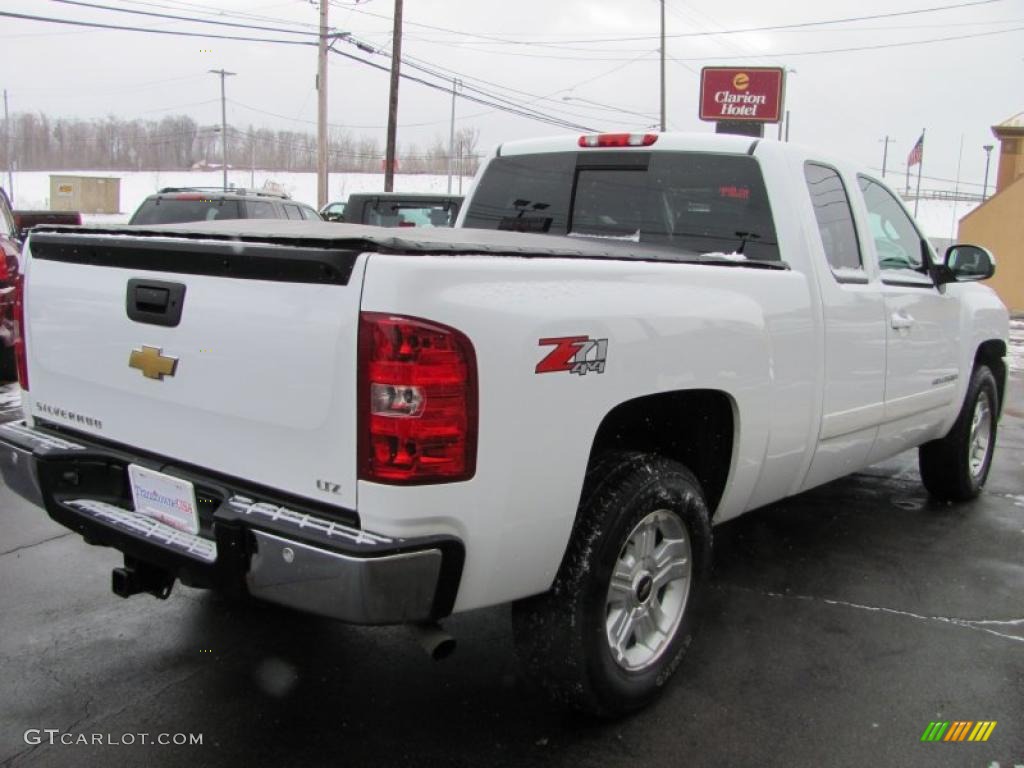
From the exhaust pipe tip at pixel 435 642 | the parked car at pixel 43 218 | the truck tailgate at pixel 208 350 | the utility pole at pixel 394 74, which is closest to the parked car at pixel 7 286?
the parked car at pixel 43 218

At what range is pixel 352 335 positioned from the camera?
6.91 feet

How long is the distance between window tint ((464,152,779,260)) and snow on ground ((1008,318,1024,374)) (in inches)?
314

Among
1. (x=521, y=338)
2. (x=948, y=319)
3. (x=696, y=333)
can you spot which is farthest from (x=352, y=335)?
(x=948, y=319)

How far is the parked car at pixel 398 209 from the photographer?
12047 millimetres

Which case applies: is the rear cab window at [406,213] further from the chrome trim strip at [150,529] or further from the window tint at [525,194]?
the chrome trim strip at [150,529]

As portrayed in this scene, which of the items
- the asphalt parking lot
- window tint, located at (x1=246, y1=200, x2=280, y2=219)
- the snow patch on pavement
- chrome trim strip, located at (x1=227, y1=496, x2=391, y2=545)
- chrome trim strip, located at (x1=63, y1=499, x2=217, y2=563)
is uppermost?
window tint, located at (x1=246, y1=200, x2=280, y2=219)

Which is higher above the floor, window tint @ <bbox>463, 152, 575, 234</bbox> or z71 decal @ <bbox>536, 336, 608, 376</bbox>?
window tint @ <bbox>463, 152, 575, 234</bbox>

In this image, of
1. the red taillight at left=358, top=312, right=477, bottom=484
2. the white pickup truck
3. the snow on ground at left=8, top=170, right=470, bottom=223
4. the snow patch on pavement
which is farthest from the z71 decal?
the snow on ground at left=8, top=170, right=470, bottom=223

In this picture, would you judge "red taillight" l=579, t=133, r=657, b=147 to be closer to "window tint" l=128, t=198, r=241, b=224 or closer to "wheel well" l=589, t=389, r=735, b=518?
"wheel well" l=589, t=389, r=735, b=518

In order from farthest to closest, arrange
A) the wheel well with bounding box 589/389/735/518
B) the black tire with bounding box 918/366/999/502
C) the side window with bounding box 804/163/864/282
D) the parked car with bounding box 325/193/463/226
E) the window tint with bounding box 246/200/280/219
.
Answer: the parked car with bounding box 325/193/463/226
the window tint with bounding box 246/200/280/219
the black tire with bounding box 918/366/999/502
the side window with bounding box 804/163/864/282
the wheel well with bounding box 589/389/735/518

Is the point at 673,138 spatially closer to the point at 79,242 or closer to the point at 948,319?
the point at 948,319

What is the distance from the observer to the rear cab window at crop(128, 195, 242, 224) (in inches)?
416

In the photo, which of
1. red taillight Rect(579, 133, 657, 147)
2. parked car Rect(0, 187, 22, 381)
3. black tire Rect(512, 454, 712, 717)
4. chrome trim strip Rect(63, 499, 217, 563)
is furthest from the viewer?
parked car Rect(0, 187, 22, 381)

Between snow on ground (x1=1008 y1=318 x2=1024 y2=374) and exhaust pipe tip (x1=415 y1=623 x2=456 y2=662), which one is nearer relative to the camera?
exhaust pipe tip (x1=415 y1=623 x2=456 y2=662)
